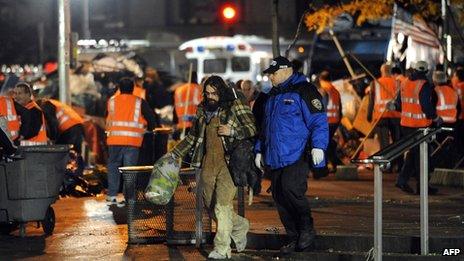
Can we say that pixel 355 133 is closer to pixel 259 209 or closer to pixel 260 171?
pixel 259 209

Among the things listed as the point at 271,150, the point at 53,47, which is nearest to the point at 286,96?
the point at 271,150

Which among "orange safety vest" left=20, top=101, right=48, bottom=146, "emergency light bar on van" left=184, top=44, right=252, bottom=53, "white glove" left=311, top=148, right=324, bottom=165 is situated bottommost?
"orange safety vest" left=20, top=101, right=48, bottom=146

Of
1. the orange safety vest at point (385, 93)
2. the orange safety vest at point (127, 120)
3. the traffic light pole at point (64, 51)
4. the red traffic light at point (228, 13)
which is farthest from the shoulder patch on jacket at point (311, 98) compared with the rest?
the red traffic light at point (228, 13)

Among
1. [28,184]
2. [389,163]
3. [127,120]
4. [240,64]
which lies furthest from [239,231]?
[240,64]

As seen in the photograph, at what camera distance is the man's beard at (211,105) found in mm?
11461

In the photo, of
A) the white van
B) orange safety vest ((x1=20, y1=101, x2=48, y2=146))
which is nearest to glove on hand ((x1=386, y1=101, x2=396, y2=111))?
orange safety vest ((x1=20, y1=101, x2=48, y2=146))

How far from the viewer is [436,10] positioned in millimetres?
22859

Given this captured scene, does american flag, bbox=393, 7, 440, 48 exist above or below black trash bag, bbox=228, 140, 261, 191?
above

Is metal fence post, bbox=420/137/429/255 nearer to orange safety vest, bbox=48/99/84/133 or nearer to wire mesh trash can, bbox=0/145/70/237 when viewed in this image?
wire mesh trash can, bbox=0/145/70/237

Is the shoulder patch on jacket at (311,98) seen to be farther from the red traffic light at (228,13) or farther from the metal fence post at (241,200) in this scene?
the red traffic light at (228,13)

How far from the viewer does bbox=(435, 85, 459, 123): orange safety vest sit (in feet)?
62.7

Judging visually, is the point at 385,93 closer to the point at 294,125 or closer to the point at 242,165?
the point at 294,125

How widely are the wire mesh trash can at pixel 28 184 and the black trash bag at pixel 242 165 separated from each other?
2.66m

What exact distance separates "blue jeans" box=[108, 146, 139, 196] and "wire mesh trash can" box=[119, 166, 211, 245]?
374 cm
